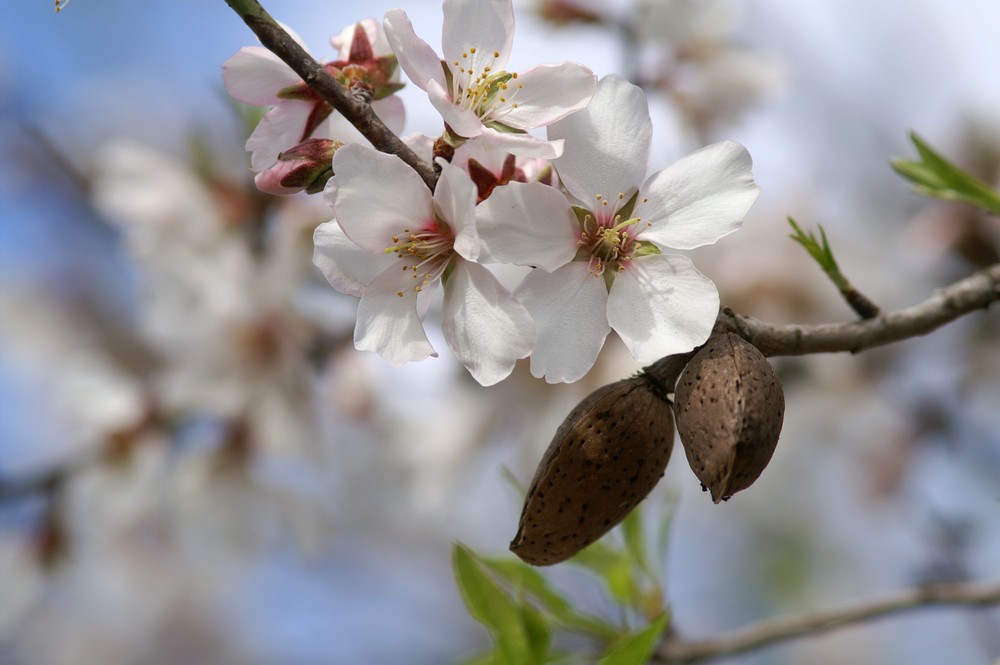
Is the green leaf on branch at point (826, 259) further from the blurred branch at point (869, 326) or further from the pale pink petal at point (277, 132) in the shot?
the pale pink petal at point (277, 132)

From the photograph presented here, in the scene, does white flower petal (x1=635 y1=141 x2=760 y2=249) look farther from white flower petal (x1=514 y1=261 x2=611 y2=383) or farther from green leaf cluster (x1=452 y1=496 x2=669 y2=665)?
green leaf cluster (x1=452 y1=496 x2=669 y2=665)

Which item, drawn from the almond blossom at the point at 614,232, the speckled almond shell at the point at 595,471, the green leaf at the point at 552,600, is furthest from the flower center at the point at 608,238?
the green leaf at the point at 552,600

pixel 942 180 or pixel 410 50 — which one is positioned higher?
pixel 410 50

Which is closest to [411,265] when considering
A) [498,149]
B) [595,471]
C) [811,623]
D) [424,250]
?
[424,250]

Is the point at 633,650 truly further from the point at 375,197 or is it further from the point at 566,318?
the point at 375,197

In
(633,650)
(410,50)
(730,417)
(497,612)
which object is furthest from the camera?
(497,612)
